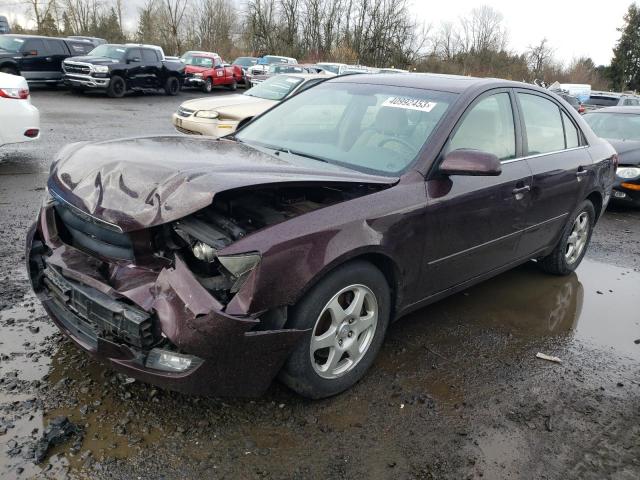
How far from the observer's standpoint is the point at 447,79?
386 centimetres

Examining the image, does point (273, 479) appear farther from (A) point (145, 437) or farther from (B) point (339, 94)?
(B) point (339, 94)

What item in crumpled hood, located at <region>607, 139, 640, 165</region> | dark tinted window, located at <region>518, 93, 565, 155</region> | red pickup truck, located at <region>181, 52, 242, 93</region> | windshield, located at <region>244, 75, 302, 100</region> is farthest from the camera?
red pickup truck, located at <region>181, 52, 242, 93</region>

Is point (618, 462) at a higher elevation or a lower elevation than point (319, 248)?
lower

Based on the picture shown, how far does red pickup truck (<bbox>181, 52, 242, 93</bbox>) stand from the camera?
84.5 feet

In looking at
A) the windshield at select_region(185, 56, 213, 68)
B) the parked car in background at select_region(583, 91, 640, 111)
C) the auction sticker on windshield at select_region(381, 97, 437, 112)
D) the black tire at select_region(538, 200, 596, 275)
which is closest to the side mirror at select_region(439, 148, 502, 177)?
the auction sticker on windshield at select_region(381, 97, 437, 112)

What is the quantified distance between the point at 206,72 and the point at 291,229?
25.3 meters

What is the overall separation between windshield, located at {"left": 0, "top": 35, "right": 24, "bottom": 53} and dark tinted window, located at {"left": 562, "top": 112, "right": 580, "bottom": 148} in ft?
62.9

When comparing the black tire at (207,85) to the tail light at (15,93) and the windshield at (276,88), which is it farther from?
the tail light at (15,93)

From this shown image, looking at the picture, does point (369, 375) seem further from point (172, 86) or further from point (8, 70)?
point (172, 86)

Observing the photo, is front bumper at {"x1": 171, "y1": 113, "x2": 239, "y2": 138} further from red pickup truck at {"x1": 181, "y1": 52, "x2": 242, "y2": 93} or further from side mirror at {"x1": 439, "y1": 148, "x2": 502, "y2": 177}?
red pickup truck at {"x1": 181, "y1": 52, "x2": 242, "y2": 93}

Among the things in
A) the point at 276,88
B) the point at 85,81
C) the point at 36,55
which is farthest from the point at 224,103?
the point at 36,55

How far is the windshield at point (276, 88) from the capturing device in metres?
10.9

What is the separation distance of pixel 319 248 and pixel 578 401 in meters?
1.91

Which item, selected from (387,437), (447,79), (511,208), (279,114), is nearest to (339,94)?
(279,114)
